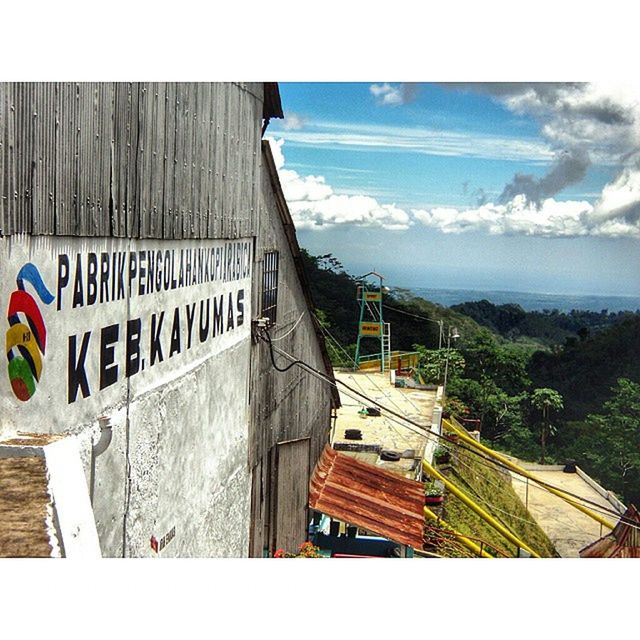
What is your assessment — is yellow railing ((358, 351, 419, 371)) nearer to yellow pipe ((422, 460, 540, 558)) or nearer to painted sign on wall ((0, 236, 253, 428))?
yellow pipe ((422, 460, 540, 558))

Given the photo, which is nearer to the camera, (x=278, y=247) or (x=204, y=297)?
(x=204, y=297)

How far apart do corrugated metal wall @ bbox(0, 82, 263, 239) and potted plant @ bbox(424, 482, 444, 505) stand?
14.3 m

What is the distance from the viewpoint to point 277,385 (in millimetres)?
13258

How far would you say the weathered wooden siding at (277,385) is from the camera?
11875mm

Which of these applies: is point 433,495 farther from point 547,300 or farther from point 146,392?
point 547,300

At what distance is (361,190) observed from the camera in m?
78.2

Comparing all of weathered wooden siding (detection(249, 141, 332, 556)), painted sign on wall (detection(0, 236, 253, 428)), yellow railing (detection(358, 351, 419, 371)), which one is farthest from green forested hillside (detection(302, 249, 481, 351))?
painted sign on wall (detection(0, 236, 253, 428))

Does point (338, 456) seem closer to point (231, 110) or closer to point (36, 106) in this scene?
point (231, 110)

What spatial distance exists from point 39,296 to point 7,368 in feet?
1.73

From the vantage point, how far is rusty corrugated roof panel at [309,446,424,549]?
14391 millimetres

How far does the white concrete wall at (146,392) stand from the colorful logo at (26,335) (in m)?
0.01

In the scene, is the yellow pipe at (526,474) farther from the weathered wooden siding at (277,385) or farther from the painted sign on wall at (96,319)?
the painted sign on wall at (96,319)
